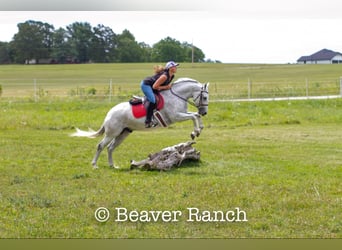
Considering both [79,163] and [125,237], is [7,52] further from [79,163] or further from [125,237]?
[125,237]

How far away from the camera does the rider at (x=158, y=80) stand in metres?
9.51

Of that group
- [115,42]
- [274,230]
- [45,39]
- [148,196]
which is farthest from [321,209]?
[45,39]

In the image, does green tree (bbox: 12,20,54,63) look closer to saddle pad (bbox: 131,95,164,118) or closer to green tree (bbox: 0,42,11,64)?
→ green tree (bbox: 0,42,11,64)

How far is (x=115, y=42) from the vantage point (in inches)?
368

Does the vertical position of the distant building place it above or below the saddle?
above

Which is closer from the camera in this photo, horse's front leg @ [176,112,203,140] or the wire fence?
horse's front leg @ [176,112,203,140]

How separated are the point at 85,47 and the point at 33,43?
83cm

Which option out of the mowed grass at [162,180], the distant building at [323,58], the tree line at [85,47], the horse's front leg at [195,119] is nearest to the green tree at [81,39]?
the tree line at [85,47]

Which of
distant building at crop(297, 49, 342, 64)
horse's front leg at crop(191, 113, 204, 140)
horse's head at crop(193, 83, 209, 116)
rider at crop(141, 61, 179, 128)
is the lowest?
horse's front leg at crop(191, 113, 204, 140)

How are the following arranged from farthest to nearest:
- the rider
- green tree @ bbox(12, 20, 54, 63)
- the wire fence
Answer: the wire fence, the rider, green tree @ bbox(12, 20, 54, 63)

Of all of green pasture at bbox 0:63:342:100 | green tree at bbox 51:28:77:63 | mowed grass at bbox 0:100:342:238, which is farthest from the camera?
green pasture at bbox 0:63:342:100

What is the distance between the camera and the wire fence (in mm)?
10841

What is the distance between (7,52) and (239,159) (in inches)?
205

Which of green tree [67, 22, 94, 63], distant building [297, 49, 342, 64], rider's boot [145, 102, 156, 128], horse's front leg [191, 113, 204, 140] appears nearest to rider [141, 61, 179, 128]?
rider's boot [145, 102, 156, 128]
